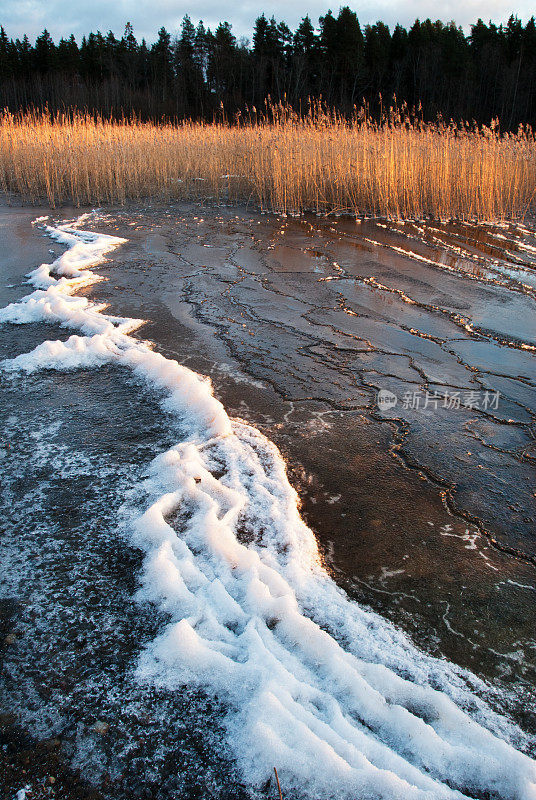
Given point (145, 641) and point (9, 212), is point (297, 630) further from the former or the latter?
point (9, 212)

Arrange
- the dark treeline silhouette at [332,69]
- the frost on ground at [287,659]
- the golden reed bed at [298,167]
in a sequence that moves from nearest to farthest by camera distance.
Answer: the frost on ground at [287,659] → the golden reed bed at [298,167] → the dark treeline silhouette at [332,69]

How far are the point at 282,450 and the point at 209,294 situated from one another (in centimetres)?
238

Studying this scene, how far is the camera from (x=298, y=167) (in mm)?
7609

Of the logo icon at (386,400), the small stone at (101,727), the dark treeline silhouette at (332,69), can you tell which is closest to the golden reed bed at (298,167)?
the logo icon at (386,400)

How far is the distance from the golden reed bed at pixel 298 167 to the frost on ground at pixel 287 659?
6615 millimetres

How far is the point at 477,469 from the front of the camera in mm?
2070

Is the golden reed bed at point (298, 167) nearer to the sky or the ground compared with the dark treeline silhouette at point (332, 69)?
nearer to the ground

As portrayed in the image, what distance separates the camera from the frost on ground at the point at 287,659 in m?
1.04

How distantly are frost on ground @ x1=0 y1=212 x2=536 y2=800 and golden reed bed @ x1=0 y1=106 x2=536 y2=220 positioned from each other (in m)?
6.61

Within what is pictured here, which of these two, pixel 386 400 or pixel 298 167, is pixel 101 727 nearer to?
pixel 386 400

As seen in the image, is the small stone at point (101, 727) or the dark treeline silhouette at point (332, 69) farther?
the dark treeline silhouette at point (332, 69)

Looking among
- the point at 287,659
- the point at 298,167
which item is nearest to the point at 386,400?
the point at 287,659

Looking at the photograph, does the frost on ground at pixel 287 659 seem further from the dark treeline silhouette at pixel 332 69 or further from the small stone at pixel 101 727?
the dark treeline silhouette at pixel 332 69

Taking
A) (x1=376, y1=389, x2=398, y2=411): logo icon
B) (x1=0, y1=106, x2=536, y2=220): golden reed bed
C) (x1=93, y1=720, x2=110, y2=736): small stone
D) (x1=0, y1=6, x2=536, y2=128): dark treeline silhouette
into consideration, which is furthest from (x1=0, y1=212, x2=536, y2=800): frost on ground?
(x1=0, y1=6, x2=536, y2=128): dark treeline silhouette
